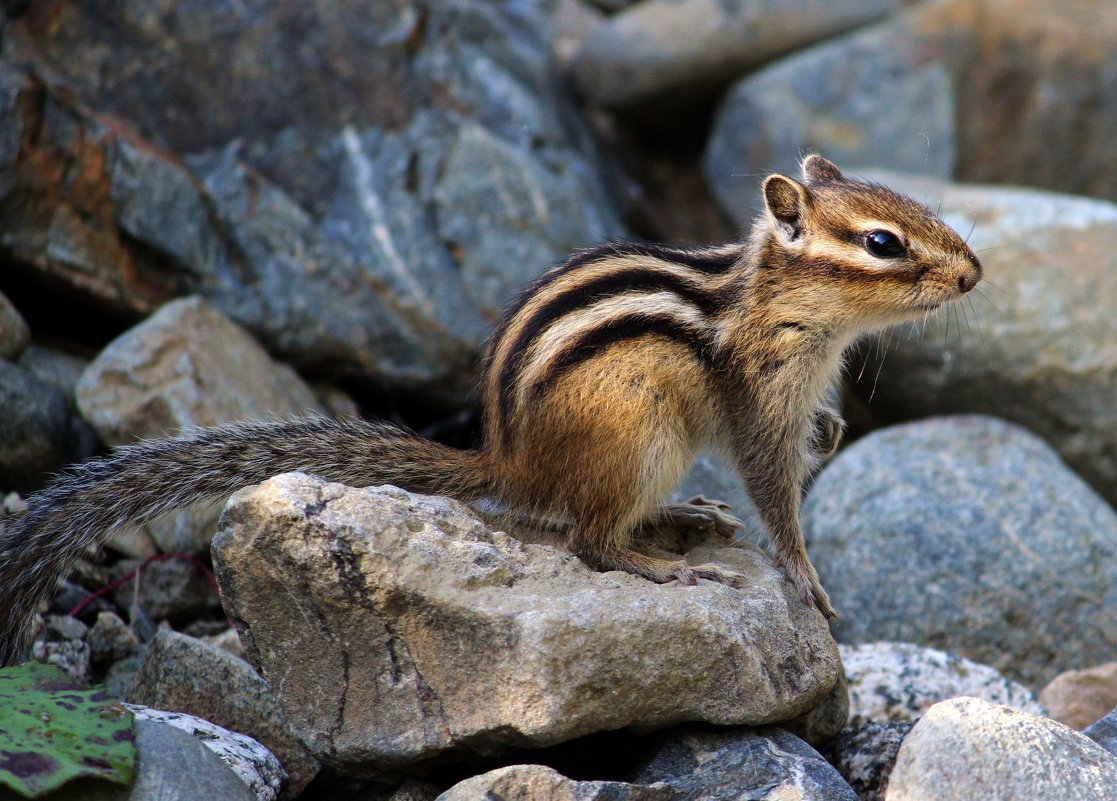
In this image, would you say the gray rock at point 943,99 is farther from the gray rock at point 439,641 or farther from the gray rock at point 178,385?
the gray rock at point 439,641

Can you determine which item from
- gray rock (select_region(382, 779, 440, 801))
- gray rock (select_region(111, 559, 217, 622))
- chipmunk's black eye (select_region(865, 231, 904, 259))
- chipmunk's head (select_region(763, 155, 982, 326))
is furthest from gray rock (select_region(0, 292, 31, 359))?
chipmunk's black eye (select_region(865, 231, 904, 259))

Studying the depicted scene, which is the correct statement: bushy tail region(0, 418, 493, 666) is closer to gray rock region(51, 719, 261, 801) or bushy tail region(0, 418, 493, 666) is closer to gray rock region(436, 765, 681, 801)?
gray rock region(51, 719, 261, 801)

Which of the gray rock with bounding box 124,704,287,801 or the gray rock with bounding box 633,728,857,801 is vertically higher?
the gray rock with bounding box 633,728,857,801

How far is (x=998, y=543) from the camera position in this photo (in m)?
5.77

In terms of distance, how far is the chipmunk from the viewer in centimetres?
413

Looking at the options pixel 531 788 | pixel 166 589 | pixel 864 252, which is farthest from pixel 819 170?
pixel 166 589

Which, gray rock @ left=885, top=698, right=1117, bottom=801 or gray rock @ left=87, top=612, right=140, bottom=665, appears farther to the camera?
gray rock @ left=87, top=612, right=140, bottom=665

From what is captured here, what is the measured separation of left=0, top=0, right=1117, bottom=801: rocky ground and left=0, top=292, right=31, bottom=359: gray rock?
14mm

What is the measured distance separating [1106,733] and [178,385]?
4264 millimetres

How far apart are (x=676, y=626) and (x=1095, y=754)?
1216 mm

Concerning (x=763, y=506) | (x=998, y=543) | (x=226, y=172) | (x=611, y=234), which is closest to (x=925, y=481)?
(x=998, y=543)

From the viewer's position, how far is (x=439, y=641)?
3.51 meters

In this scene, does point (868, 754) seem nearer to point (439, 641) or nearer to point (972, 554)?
point (439, 641)

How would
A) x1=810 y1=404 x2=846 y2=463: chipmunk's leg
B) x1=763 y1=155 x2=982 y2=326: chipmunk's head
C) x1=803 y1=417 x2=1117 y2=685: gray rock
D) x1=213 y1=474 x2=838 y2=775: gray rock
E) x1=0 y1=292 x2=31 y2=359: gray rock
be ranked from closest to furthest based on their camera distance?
x1=213 y1=474 x2=838 y2=775: gray rock → x1=763 y1=155 x2=982 y2=326: chipmunk's head → x1=810 y1=404 x2=846 y2=463: chipmunk's leg → x1=803 y1=417 x2=1117 y2=685: gray rock → x1=0 y1=292 x2=31 y2=359: gray rock
